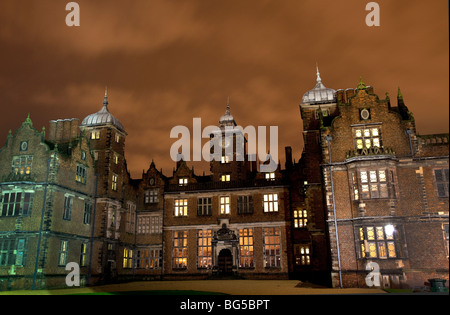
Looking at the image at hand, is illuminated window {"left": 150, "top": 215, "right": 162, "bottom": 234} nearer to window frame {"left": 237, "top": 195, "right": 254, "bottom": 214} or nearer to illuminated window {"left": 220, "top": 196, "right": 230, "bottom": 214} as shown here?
illuminated window {"left": 220, "top": 196, "right": 230, "bottom": 214}

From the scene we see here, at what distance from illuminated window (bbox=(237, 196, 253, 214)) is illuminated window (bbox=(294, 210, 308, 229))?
4.81 meters

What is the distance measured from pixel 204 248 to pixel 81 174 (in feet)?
48.7

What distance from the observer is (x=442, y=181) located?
23578 mm

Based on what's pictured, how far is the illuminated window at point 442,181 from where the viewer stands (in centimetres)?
2342

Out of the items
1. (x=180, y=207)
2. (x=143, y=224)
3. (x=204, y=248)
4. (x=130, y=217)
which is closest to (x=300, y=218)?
(x=204, y=248)

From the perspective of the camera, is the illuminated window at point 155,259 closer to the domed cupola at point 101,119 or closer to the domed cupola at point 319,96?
the domed cupola at point 101,119

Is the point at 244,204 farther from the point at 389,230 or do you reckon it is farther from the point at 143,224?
the point at 389,230

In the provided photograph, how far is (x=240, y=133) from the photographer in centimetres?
4650

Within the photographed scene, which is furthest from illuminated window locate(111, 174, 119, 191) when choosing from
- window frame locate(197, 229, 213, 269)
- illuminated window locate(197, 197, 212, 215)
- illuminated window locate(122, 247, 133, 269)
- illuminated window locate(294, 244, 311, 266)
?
illuminated window locate(294, 244, 311, 266)

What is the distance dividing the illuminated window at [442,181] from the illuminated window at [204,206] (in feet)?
76.0

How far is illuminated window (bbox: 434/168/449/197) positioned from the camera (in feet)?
76.8

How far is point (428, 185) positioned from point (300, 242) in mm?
16556

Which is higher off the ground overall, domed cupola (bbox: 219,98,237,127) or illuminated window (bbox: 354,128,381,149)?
domed cupola (bbox: 219,98,237,127)
